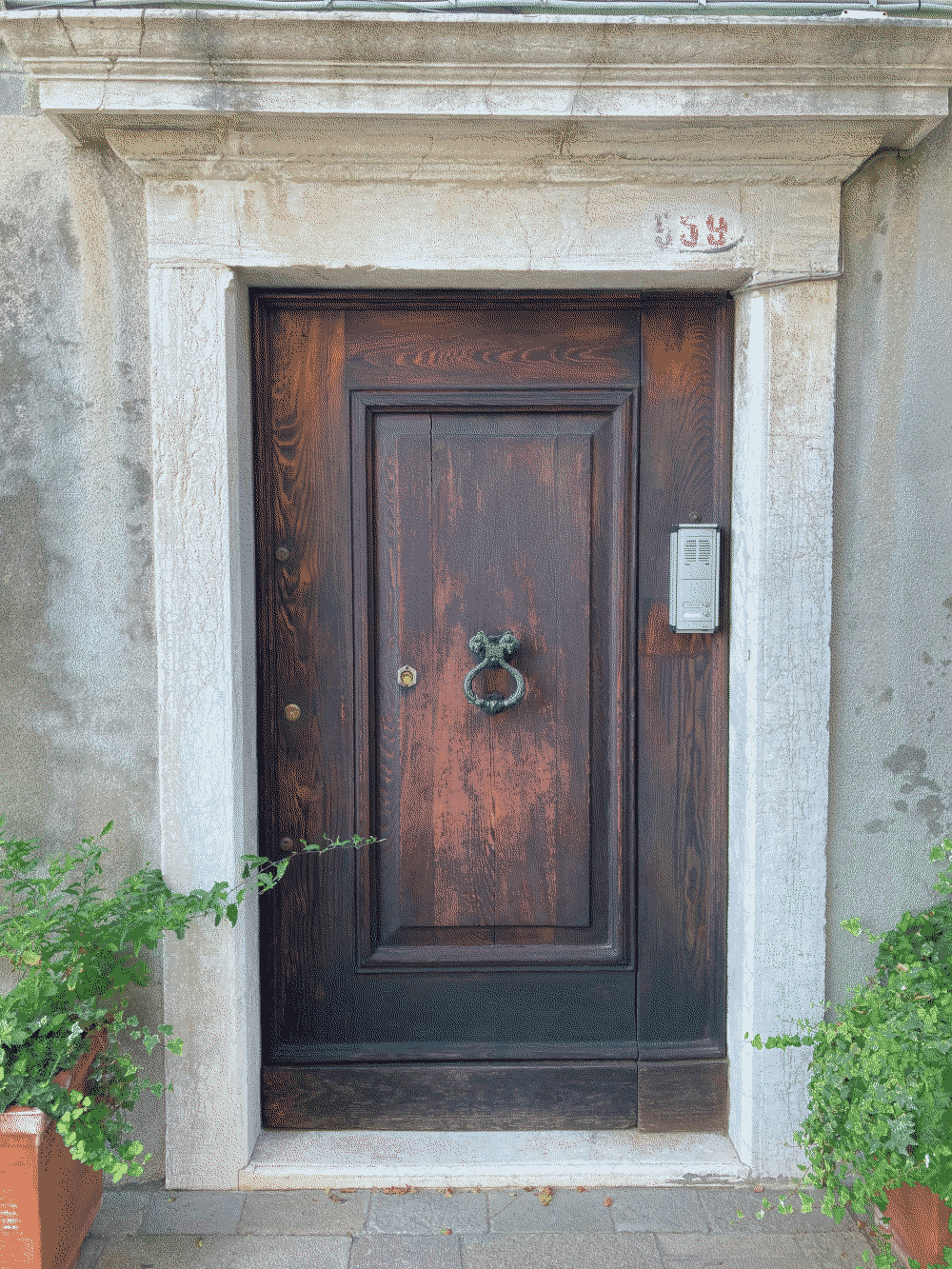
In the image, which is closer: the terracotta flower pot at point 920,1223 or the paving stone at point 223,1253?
the terracotta flower pot at point 920,1223

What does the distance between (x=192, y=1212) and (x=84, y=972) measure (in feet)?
2.48

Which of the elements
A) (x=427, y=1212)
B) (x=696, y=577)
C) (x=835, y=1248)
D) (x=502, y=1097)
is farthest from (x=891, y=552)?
(x=427, y=1212)

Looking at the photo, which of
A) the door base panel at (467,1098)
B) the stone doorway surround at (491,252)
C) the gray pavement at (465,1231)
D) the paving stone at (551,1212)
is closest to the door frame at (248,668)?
the stone doorway surround at (491,252)

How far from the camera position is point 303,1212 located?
8.04 feet

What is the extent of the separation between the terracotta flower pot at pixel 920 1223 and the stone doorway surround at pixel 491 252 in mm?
413

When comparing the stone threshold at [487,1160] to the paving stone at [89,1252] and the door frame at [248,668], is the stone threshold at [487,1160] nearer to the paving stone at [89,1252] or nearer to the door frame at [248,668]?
the door frame at [248,668]

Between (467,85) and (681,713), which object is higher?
(467,85)

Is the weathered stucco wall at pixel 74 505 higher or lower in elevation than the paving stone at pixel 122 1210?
higher

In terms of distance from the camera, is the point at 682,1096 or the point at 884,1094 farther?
the point at 682,1096

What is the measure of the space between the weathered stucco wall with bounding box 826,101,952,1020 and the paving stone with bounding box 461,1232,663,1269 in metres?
0.82

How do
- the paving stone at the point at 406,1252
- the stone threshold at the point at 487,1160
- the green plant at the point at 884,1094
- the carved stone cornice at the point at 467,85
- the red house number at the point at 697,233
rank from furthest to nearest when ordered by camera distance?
the stone threshold at the point at 487,1160 → the red house number at the point at 697,233 → the paving stone at the point at 406,1252 → the carved stone cornice at the point at 467,85 → the green plant at the point at 884,1094

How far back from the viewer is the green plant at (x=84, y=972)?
80.1 inches

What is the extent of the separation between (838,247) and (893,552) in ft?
2.62

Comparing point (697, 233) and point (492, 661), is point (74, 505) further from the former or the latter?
point (697, 233)
